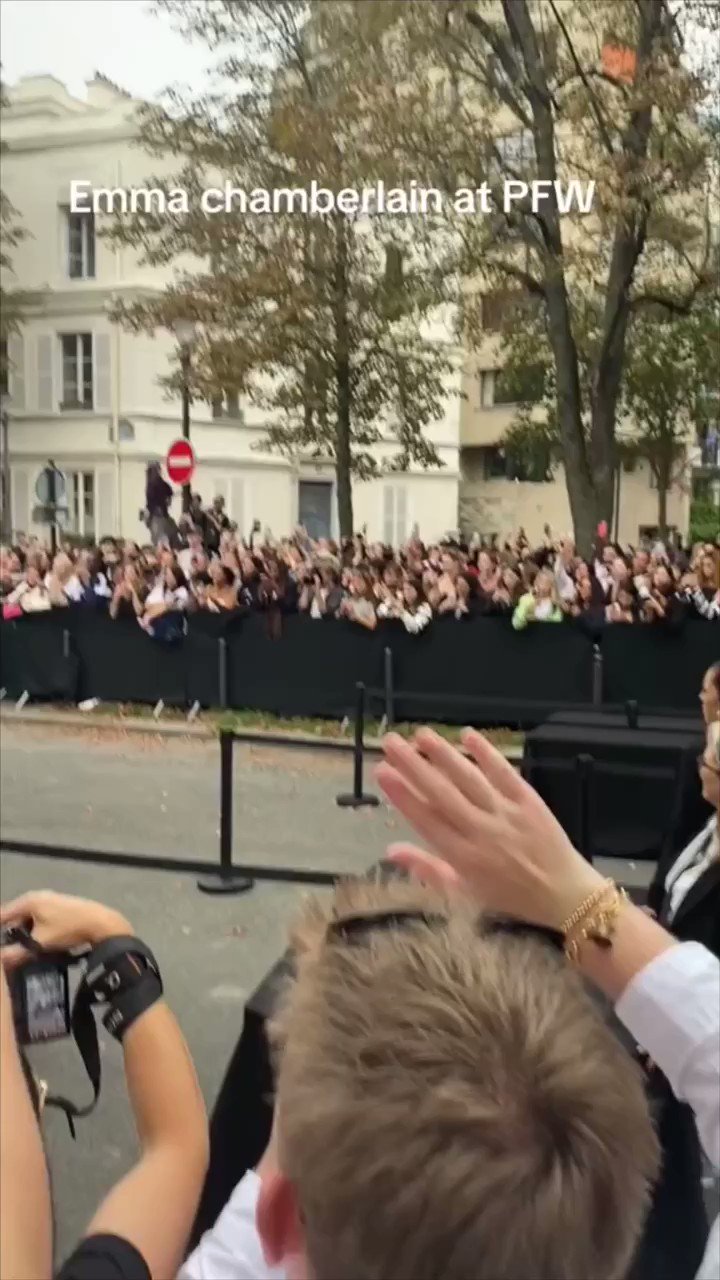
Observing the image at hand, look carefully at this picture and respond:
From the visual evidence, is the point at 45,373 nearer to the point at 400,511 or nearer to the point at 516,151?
the point at 400,511

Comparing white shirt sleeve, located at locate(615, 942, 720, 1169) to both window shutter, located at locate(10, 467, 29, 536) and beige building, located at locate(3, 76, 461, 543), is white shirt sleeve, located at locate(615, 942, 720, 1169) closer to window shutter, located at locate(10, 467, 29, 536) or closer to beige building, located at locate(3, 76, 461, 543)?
beige building, located at locate(3, 76, 461, 543)

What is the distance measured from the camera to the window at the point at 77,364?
2514 centimetres

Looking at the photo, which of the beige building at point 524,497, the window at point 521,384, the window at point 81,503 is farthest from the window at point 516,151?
the window at point 81,503

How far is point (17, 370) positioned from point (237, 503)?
5574mm

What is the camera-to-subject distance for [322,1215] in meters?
0.97

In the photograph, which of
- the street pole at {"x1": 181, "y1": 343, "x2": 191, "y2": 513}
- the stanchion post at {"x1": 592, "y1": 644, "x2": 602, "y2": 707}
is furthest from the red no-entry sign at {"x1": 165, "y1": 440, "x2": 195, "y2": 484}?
the stanchion post at {"x1": 592, "y1": 644, "x2": 602, "y2": 707}

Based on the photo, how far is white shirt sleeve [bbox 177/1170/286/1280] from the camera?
4.55 ft

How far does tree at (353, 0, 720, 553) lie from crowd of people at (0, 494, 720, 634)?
16.2 feet

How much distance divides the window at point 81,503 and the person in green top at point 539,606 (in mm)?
14060

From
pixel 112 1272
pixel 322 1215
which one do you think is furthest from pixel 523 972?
pixel 112 1272

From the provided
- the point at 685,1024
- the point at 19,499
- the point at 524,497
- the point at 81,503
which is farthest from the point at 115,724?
the point at 524,497

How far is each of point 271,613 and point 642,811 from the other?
6454 millimetres

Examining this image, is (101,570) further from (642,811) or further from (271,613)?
(642,811)

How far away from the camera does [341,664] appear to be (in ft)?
40.9
